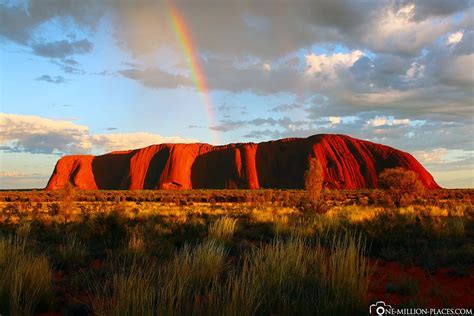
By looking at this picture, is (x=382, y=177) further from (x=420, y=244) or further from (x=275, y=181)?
(x=275, y=181)

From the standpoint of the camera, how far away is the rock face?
8062 cm

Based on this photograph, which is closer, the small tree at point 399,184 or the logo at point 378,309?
the logo at point 378,309

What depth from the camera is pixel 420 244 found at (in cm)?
981

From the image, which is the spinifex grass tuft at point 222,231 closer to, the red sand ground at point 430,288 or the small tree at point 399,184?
the red sand ground at point 430,288

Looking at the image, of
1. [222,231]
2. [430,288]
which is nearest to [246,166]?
[222,231]

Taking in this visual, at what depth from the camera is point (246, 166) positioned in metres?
86.8

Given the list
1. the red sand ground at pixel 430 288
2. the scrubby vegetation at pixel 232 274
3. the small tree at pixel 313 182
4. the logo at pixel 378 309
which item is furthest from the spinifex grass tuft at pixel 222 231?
the small tree at pixel 313 182

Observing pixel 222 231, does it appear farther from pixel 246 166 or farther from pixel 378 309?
pixel 246 166

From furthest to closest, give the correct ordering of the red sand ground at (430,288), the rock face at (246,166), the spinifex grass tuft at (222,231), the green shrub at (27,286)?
1. the rock face at (246,166)
2. the spinifex grass tuft at (222,231)
3. the red sand ground at (430,288)
4. the green shrub at (27,286)

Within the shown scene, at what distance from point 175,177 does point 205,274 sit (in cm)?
8383

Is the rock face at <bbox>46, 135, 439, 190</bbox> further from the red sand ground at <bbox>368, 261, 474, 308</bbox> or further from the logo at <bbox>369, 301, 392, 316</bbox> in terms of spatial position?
the logo at <bbox>369, 301, 392, 316</bbox>

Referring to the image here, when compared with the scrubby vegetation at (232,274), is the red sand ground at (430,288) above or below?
below

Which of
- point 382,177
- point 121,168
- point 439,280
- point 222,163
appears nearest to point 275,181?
point 222,163

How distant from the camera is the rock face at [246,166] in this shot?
8062 cm
